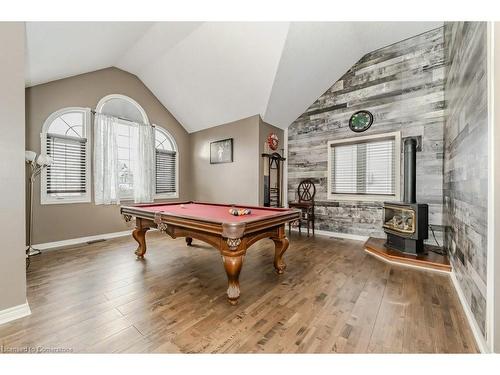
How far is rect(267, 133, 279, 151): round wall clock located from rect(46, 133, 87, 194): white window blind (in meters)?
3.87

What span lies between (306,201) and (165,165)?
3.84 meters

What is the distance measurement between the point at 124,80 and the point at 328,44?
14.4ft

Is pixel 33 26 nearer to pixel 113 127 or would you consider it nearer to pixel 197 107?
pixel 113 127

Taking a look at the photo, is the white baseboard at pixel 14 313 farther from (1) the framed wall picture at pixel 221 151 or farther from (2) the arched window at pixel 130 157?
(1) the framed wall picture at pixel 221 151

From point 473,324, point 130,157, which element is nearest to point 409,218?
point 473,324

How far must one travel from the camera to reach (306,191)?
515 centimetres

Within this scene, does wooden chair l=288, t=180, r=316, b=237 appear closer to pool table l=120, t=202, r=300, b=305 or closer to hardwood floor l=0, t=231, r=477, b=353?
hardwood floor l=0, t=231, r=477, b=353

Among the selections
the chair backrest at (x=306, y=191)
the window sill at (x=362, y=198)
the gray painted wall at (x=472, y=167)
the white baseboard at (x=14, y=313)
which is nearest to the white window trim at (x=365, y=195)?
the window sill at (x=362, y=198)

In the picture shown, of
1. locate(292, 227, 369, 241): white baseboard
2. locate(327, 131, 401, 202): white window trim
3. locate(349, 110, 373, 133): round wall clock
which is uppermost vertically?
locate(349, 110, 373, 133): round wall clock

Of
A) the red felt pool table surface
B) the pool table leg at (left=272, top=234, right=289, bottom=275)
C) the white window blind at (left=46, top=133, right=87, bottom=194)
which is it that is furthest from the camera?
the white window blind at (left=46, top=133, right=87, bottom=194)

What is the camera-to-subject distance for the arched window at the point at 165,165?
18.2 ft

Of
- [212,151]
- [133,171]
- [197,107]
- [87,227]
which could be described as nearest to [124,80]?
[197,107]

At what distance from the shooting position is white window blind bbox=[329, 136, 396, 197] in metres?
4.10

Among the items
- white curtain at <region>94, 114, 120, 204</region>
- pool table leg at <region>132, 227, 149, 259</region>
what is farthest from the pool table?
white curtain at <region>94, 114, 120, 204</region>
